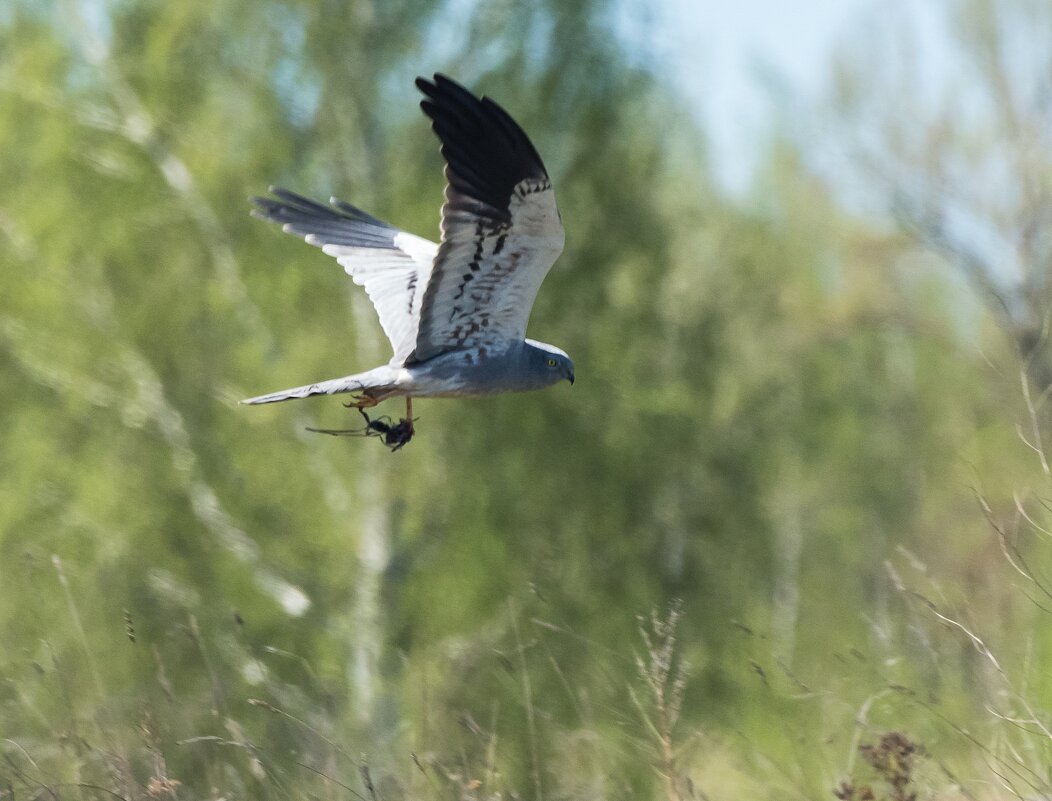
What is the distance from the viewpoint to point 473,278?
5.09 meters

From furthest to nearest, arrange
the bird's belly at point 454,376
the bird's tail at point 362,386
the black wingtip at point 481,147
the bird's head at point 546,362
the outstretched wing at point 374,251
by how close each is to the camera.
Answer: the outstretched wing at point 374,251 → the bird's head at point 546,362 → the bird's belly at point 454,376 → the bird's tail at point 362,386 → the black wingtip at point 481,147

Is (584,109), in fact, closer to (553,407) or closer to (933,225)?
(553,407)

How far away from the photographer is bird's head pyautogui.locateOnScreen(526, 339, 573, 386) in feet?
17.9

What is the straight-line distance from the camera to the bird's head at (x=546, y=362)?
17.9 ft

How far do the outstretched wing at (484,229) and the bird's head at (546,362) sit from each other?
12 cm

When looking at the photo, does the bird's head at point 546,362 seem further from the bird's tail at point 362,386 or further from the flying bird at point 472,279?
the bird's tail at point 362,386

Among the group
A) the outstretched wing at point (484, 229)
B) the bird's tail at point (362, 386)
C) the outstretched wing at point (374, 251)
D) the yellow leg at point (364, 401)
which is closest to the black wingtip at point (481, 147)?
the outstretched wing at point (484, 229)

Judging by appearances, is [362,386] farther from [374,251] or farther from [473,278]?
[374,251]

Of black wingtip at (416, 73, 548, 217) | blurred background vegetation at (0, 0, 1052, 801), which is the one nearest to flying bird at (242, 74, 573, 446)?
black wingtip at (416, 73, 548, 217)

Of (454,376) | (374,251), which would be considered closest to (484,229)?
(454,376)

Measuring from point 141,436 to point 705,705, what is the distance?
17.2 feet

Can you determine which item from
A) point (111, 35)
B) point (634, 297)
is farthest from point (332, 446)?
point (111, 35)

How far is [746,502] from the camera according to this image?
44.3 feet

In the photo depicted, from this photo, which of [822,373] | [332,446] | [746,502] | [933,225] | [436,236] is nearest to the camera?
[436,236]
